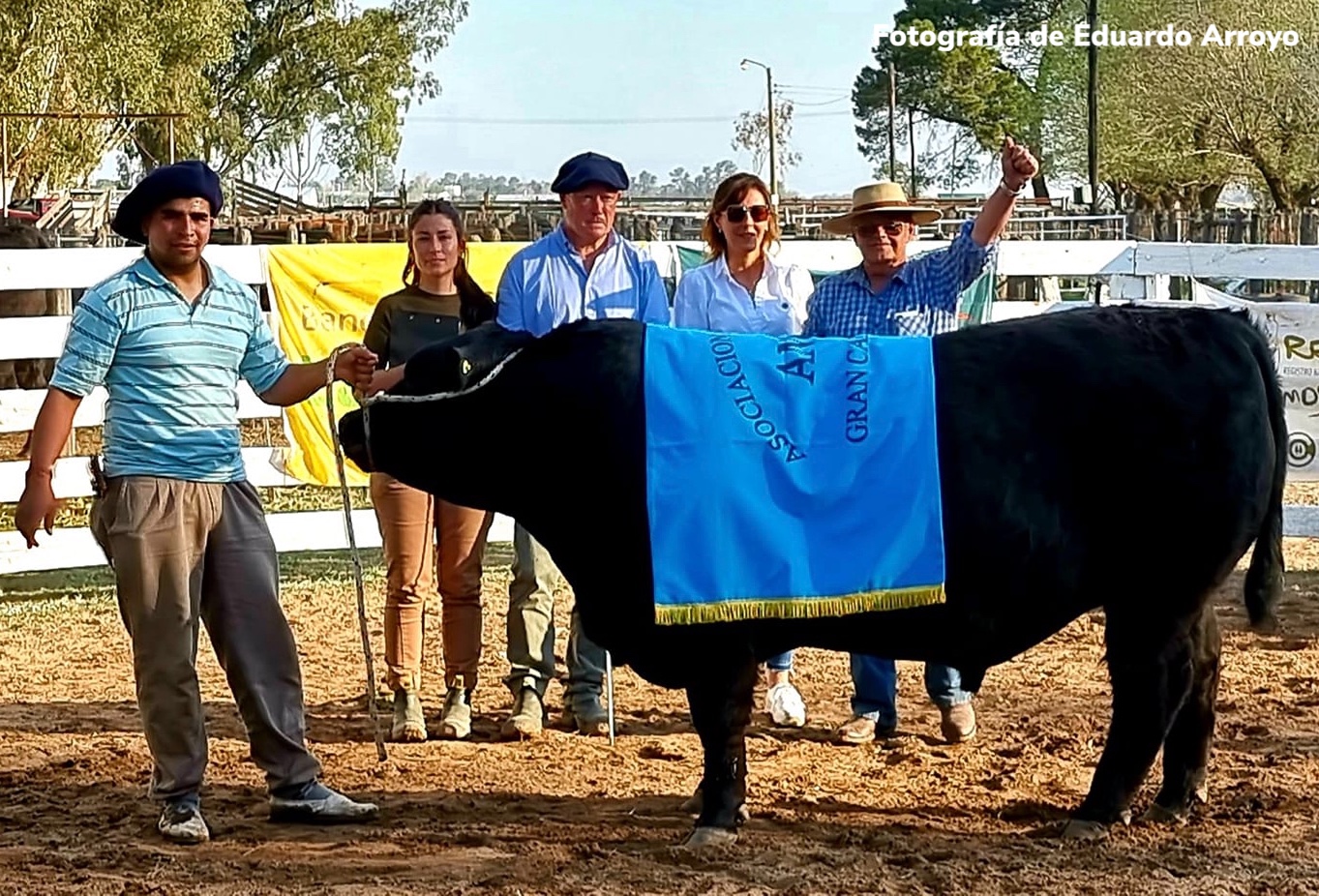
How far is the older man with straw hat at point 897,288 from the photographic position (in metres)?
6.18

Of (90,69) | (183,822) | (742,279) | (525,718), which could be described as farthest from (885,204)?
(90,69)

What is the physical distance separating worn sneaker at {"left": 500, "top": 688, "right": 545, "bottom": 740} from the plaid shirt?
1870mm

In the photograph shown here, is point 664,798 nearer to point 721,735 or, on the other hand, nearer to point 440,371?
point 721,735

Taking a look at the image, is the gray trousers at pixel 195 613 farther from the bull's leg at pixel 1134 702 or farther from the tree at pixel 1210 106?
the tree at pixel 1210 106

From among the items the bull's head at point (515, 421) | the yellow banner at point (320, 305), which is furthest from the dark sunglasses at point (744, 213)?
the yellow banner at point (320, 305)

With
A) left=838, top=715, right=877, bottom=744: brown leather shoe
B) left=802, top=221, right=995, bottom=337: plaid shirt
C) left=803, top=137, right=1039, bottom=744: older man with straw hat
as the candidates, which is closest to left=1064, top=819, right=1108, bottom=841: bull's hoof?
left=803, top=137, right=1039, bottom=744: older man with straw hat

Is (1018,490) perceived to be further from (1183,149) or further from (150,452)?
(1183,149)

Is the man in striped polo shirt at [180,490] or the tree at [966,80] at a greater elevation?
the tree at [966,80]

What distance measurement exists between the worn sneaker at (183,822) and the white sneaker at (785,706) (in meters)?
2.38

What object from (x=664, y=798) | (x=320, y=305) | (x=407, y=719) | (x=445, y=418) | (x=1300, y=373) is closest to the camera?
(x=445, y=418)

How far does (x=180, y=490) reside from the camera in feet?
17.1

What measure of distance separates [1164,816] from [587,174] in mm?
3012

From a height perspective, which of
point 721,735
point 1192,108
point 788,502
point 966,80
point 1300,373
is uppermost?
point 966,80

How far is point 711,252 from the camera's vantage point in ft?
21.7
